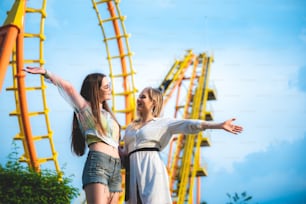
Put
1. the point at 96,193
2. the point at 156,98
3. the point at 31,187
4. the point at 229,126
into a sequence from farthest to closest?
the point at 31,187 < the point at 156,98 < the point at 229,126 < the point at 96,193

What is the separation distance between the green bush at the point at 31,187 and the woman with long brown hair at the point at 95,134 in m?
5.14

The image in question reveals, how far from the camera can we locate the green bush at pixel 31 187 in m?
7.61

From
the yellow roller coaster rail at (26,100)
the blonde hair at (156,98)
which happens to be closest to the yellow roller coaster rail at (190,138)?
the yellow roller coaster rail at (26,100)

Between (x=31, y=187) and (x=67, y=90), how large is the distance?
549 cm

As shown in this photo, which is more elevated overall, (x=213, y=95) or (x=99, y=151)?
(x=213, y=95)

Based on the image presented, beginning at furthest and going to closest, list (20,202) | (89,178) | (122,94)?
(122,94) → (20,202) → (89,178)

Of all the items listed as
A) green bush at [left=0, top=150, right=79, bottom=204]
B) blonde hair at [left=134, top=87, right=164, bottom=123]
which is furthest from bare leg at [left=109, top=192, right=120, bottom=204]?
green bush at [left=0, top=150, right=79, bottom=204]

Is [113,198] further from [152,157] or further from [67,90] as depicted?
[67,90]

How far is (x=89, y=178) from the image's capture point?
250 cm

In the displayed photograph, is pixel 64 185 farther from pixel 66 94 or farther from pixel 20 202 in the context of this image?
pixel 66 94

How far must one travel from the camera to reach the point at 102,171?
8.31 ft

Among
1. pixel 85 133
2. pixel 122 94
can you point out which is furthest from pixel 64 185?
pixel 85 133

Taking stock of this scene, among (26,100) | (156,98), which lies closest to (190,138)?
(26,100)

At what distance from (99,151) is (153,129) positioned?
41cm
